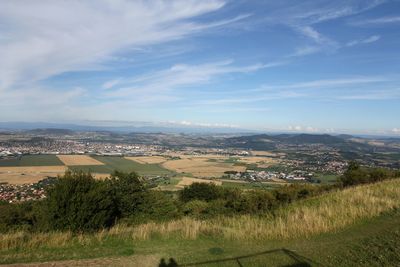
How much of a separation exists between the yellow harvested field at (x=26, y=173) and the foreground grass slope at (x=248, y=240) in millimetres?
39058

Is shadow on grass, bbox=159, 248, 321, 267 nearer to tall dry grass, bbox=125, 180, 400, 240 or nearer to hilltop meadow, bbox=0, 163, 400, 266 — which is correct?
hilltop meadow, bbox=0, 163, 400, 266

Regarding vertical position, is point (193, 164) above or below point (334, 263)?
below

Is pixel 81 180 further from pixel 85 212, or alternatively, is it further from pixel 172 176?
pixel 172 176

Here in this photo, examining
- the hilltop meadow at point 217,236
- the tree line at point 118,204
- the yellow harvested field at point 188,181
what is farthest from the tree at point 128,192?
the yellow harvested field at point 188,181

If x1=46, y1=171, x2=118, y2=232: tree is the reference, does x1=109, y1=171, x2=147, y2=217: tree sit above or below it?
below

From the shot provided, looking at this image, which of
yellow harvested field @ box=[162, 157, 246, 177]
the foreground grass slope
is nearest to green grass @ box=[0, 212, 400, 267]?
the foreground grass slope

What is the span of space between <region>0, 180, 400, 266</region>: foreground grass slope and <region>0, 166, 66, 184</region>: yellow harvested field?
39.1 metres

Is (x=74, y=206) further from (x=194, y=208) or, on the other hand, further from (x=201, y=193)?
(x=201, y=193)

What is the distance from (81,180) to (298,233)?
7598mm

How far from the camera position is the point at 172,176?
58625mm

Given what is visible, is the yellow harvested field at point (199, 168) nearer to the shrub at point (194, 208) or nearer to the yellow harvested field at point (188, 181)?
the yellow harvested field at point (188, 181)

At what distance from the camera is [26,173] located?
51.8m

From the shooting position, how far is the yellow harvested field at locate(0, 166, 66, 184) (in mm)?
45188

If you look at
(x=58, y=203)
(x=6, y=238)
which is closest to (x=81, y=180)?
(x=58, y=203)
